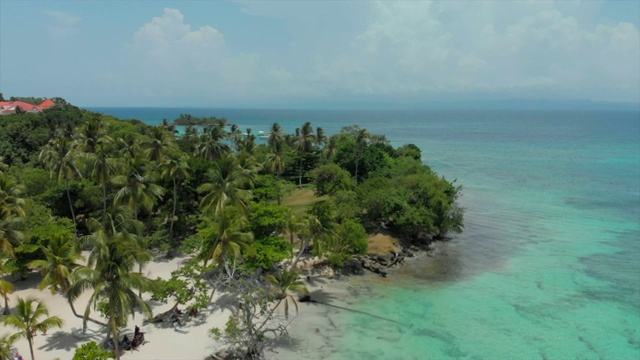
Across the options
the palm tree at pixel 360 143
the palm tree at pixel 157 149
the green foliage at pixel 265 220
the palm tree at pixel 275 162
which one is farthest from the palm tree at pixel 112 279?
the palm tree at pixel 360 143

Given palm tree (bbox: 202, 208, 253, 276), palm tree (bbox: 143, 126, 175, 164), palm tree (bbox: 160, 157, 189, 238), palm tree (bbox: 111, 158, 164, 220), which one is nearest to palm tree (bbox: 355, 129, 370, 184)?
palm tree (bbox: 143, 126, 175, 164)

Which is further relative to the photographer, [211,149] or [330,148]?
[330,148]

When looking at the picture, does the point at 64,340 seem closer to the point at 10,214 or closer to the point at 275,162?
the point at 10,214

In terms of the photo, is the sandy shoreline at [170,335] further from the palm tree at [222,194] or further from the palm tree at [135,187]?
the palm tree at [222,194]

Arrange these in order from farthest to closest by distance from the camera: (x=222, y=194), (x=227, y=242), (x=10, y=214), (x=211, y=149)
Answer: (x=211, y=149) < (x=222, y=194) < (x=10, y=214) < (x=227, y=242)

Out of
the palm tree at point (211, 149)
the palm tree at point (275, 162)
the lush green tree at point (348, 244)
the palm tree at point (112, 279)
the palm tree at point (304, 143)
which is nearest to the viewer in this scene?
the palm tree at point (112, 279)

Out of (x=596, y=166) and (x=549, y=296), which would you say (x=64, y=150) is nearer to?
(x=549, y=296)

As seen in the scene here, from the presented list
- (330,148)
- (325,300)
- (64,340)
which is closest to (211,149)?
(330,148)
